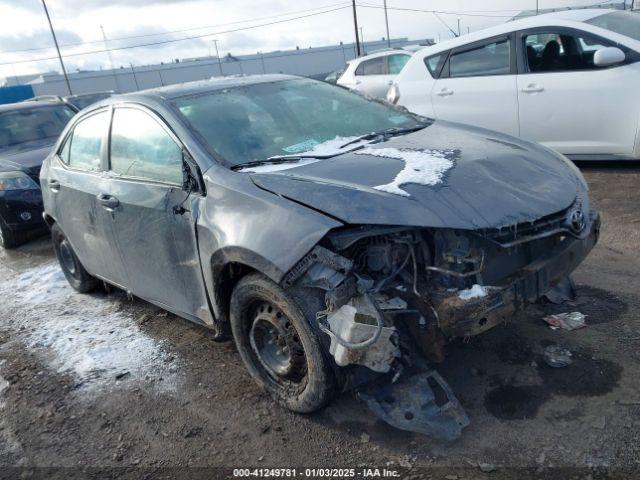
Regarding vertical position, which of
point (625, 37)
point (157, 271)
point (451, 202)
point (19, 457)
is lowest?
point (19, 457)

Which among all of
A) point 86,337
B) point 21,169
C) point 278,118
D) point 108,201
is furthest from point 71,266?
point 278,118

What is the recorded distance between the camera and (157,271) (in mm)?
3586

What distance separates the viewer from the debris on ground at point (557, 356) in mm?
3029

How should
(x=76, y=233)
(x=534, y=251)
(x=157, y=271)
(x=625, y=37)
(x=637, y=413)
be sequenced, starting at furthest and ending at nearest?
(x=625, y=37)
(x=76, y=233)
(x=157, y=271)
(x=534, y=251)
(x=637, y=413)

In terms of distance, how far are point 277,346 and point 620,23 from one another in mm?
5243

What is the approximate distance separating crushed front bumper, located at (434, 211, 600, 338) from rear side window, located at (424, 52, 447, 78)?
444cm

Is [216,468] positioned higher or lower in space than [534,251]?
lower

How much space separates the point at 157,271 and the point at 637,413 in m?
2.74

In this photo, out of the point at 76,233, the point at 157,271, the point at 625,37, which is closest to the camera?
the point at 157,271

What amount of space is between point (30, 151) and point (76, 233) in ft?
12.7

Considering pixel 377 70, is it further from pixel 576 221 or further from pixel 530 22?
pixel 576 221

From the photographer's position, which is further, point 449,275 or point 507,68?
point 507,68

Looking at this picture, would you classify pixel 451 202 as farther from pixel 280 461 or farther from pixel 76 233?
pixel 76 233

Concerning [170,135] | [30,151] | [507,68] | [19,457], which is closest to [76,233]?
[170,135]
